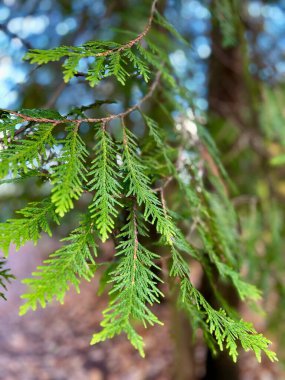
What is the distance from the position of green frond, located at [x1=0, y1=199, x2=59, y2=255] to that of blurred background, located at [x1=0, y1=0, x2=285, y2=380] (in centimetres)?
42

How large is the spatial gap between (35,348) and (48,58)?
4.87 metres

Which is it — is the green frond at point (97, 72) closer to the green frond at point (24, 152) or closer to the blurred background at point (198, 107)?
the green frond at point (24, 152)

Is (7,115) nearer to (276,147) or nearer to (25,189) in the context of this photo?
(25,189)

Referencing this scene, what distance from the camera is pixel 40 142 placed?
89cm

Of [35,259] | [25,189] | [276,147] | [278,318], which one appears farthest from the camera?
[35,259]

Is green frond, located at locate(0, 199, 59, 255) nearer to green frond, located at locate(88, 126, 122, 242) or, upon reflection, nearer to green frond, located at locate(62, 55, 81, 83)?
green frond, located at locate(88, 126, 122, 242)

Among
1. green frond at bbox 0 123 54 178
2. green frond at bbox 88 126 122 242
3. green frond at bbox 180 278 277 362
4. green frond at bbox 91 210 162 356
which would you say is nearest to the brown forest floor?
green frond at bbox 180 278 277 362

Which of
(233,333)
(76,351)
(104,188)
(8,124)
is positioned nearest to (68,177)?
(104,188)

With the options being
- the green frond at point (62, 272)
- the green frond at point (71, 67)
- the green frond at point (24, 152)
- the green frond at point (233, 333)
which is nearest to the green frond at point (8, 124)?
the green frond at point (24, 152)

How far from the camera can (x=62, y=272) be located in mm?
822

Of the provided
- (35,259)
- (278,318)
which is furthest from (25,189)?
(35,259)

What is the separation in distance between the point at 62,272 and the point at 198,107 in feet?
3.27

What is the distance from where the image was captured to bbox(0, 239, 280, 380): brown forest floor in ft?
14.0

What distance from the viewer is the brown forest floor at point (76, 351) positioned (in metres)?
4.28
